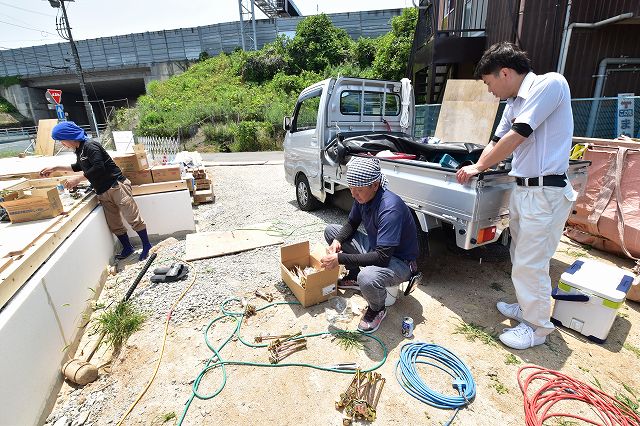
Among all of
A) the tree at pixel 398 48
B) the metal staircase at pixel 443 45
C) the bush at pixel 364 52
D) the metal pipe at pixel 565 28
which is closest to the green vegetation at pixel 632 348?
the metal pipe at pixel 565 28

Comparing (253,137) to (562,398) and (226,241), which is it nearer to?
(226,241)

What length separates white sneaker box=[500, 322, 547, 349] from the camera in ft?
7.96

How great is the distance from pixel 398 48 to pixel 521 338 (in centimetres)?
1699

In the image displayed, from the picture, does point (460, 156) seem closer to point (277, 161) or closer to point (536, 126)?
point (536, 126)

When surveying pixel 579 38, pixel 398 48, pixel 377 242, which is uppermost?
pixel 398 48

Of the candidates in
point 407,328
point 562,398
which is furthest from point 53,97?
point 562,398

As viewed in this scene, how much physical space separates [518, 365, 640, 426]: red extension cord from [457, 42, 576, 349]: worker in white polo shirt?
0.98 feet

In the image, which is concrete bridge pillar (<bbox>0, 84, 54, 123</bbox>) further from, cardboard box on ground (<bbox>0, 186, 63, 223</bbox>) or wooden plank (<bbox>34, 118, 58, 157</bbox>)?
cardboard box on ground (<bbox>0, 186, 63, 223</bbox>)

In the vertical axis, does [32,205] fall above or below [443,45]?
below

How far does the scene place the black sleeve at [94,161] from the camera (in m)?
3.81

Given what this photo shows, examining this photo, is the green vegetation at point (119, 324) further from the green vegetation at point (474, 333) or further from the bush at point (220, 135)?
the bush at point (220, 135)

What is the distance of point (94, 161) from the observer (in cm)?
381

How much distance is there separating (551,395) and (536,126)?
1779 mm

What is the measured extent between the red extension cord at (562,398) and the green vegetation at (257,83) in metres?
14.3
